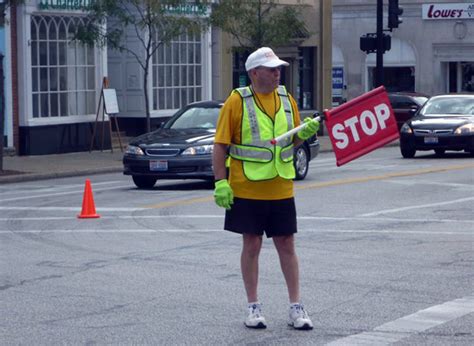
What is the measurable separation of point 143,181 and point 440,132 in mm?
9459

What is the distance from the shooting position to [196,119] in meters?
20.7

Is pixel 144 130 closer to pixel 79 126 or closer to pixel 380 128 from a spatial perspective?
pixel 79 126

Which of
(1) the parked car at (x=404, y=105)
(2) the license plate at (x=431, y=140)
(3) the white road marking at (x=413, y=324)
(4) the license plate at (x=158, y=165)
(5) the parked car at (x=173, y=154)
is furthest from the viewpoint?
(1) the parked car at (x=404, y=105)

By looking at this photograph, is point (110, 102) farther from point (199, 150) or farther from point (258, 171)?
point (258, 171)

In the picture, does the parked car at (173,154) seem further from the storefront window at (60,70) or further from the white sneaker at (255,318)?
the white sneaker at (255,318)

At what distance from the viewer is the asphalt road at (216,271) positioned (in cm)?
830

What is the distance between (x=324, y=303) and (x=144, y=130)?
932 inches

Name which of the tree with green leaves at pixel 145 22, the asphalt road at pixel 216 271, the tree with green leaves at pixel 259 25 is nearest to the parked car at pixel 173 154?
the asphalt road at pixel 216 271

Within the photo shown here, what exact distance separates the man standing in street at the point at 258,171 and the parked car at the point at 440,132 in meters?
18.8

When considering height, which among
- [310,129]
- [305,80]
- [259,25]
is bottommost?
[310,129]

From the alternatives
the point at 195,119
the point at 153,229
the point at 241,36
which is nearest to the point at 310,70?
the point at 241,36

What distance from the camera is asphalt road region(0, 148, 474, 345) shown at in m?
8.30

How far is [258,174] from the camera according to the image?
27.0 feet

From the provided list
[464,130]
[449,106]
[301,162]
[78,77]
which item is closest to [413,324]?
[301,162]
